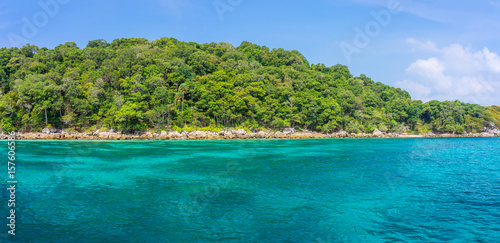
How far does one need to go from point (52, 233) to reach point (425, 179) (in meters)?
18.1

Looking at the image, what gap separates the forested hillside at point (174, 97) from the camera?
52.0m

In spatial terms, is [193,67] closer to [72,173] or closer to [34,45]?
[34,45]

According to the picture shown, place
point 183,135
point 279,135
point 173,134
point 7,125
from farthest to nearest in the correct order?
point 279,135 < point 183,135 < point 173,134 < point 7,125

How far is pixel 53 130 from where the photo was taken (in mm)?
51812

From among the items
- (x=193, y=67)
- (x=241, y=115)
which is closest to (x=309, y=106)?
(x=241, y=115)

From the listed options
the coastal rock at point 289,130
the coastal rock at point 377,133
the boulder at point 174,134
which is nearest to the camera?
the boulder at point 174,134

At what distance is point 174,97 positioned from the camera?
59406 millimetres

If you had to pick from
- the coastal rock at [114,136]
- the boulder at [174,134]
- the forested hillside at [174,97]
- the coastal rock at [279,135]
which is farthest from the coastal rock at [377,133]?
the coastal rock at [114,136]

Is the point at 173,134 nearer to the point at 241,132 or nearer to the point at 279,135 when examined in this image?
the point at 241,132

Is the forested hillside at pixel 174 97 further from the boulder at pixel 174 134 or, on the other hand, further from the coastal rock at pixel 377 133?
the coastal rock at pixel 377 133

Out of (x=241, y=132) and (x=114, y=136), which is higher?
(x=241, y=132)

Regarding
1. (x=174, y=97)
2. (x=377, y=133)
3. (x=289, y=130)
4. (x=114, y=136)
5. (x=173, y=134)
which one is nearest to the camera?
(x=114, y=136)

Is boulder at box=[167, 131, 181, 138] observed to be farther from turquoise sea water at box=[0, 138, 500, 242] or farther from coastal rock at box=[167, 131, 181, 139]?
turquoise sea water at box=[0, 138, 500, 242]

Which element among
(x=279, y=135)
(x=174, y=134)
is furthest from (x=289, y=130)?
(x=174, y=134)
